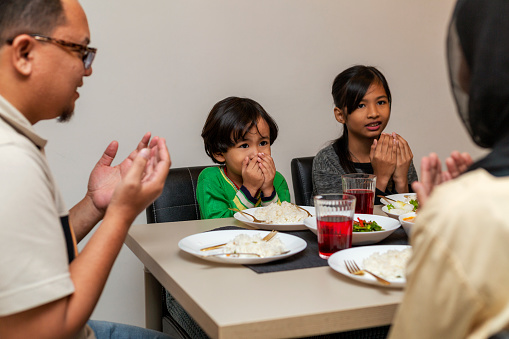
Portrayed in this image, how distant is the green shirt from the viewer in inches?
81.4

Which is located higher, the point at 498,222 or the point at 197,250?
the point at 498,222

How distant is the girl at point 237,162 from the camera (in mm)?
2096

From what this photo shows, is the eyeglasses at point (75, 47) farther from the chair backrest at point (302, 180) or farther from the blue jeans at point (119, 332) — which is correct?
the chair backrest at point (302, 180)

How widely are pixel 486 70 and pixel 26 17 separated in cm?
85

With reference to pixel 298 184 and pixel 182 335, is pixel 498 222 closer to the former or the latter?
pixel 182 335

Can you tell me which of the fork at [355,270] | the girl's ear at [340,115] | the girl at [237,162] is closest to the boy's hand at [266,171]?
the girl at [237,162]

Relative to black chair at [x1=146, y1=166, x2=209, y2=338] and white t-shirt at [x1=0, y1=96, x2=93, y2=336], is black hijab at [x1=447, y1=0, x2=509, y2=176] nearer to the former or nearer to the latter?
white t-shirt at [x1=0, y1=96, x2=93, y2=336]

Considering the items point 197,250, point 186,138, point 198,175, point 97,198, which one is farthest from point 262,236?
point 186,138

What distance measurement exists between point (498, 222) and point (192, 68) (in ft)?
8.12

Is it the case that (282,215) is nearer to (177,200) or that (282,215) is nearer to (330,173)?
(177,200)

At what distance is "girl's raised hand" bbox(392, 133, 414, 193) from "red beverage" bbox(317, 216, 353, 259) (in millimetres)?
1071

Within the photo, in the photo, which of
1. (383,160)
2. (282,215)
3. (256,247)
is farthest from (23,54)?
(383,160)

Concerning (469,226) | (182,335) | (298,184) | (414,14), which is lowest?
(182,335)

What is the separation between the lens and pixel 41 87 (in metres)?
1.06
